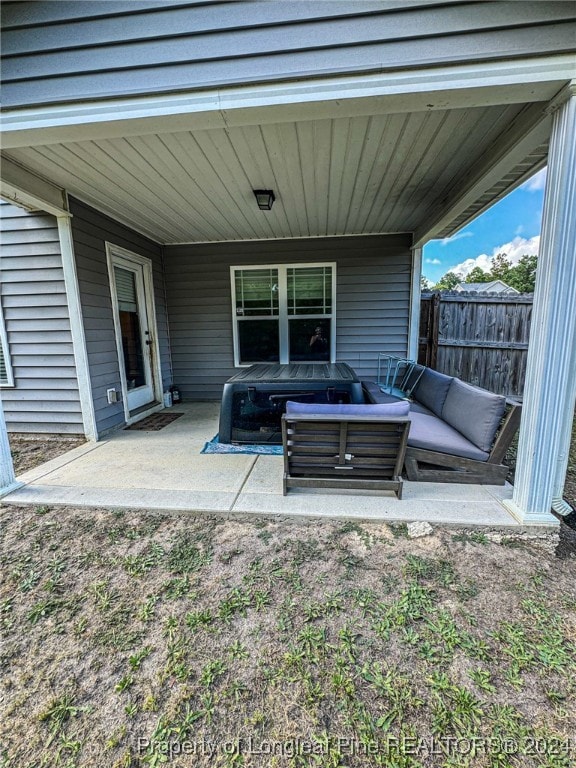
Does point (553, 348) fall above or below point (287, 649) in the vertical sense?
above

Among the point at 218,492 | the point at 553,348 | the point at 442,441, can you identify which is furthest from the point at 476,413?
the point at 218,492

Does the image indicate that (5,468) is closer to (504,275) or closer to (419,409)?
(419,409)

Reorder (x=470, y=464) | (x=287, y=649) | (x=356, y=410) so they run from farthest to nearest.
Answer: (x=470, y=464) → (x=356, y=410) → (x=287, y=649)

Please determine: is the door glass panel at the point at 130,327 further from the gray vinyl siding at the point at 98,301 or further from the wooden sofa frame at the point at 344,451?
the wooden sofa frame at the point at 344,451

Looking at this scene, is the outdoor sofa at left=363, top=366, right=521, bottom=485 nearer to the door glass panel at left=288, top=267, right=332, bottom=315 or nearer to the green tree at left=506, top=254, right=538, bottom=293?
the door glass panel at left=288, top=267, right=332, bottom=315

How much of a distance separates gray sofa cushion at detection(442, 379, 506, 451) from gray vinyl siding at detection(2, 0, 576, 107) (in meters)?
2.02

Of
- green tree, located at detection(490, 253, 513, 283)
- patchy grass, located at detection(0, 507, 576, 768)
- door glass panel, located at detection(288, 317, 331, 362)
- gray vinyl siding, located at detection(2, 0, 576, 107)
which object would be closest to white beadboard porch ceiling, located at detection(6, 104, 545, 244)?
gray vinyl siding, located at detection(2, 0, 576, 107)

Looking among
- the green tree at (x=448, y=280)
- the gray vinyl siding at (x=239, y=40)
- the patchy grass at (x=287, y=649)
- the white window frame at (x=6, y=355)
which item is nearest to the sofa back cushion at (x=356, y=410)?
the patchy grass at (x=287, y=649)

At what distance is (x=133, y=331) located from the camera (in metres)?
4.77

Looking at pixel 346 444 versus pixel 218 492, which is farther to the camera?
pixel 218 492

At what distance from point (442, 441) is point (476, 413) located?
0.35 meters

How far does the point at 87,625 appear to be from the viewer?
1.49 meters

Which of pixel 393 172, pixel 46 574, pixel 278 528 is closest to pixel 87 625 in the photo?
pixel 46 574

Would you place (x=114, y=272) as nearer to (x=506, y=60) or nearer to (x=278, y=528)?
(x=278, y=528)
